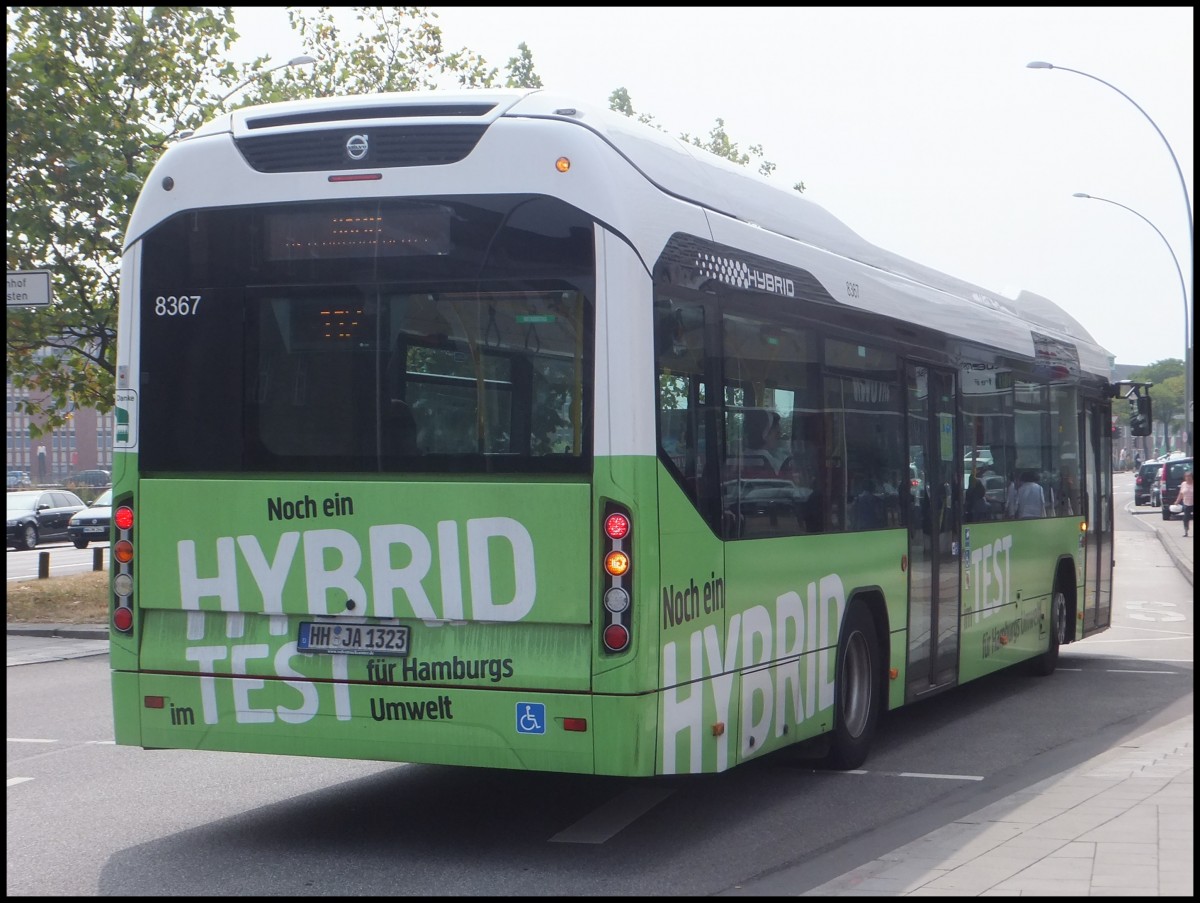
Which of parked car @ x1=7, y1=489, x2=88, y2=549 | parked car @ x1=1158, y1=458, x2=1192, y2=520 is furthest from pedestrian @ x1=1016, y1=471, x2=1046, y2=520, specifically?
parked car @ x1=1158, y1=458, x2=1192, y2=520

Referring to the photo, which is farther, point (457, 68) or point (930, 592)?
point (457, 68)

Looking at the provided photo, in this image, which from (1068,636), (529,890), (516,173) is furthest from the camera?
(1068,636)

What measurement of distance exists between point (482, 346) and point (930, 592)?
185 inches

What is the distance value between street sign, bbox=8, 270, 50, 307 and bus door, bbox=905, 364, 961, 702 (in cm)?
703

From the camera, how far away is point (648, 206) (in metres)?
6.75

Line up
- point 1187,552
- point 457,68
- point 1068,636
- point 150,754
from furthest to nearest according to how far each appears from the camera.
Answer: point 1187,552
point 457,68
point 1068,636
point 150,754

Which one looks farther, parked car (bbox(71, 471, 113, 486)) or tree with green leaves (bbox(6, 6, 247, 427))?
parked car (bbox(71, 471, 113, 486))

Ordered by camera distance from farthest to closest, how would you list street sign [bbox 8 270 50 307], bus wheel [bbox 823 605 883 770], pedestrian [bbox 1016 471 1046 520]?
street sign [bbox 8 270 50 307], pedestrian [bbox 1016 471 1046 520], bus wheel [bbox 823 605 883 770]

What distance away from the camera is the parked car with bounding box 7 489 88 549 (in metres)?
43.6

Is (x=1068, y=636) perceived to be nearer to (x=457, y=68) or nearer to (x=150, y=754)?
(x=150, y=754)

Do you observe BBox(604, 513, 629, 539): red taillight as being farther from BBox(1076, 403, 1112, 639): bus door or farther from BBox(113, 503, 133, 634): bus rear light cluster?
BBox(1076, 403, 1112, 639): bus door

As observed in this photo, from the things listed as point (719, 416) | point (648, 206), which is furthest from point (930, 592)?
point (648, 206)

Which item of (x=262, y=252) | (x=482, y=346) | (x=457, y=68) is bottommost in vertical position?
(x=482, y=346)

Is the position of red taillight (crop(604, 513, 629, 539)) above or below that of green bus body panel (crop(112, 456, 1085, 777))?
above
